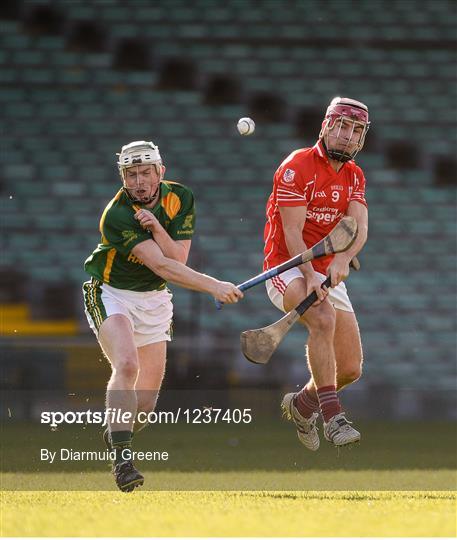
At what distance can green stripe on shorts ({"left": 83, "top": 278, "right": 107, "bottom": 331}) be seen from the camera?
4887mm

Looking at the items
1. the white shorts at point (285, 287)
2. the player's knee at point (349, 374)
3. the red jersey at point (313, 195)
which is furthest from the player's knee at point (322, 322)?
the player's knee at point (349, 374)

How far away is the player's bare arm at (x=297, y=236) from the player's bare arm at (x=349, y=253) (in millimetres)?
75

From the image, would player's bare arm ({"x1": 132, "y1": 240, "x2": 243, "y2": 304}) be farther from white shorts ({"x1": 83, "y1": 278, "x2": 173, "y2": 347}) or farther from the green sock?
the green sock

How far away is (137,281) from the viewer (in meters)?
4.95

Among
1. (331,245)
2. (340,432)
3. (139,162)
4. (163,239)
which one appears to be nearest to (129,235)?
(163,239)

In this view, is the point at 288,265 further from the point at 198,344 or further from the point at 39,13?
the point at 39,13

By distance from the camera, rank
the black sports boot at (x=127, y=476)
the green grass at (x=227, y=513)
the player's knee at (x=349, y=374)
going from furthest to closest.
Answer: the player's knee at (x=349, y=374)
the black sports boot at (x=127, y=476)
the green grass at (x=227, y=513)

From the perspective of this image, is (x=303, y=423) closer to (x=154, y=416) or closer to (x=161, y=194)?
(x=154, y=416)

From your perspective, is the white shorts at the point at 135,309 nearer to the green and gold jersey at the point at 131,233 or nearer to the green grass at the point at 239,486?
the green and gold jersey at the point at 131,233

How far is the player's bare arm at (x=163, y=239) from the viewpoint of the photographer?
4668 mm

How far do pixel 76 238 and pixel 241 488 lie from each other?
414 centimetres

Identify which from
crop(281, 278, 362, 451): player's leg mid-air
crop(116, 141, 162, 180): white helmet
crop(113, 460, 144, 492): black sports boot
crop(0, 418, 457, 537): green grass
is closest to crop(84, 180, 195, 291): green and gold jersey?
crop(116, 141, 162, 180): white helmet

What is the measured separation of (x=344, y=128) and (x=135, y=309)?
1.09 meters

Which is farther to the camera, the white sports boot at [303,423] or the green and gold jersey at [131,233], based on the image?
the white sports boot at [303,423]
